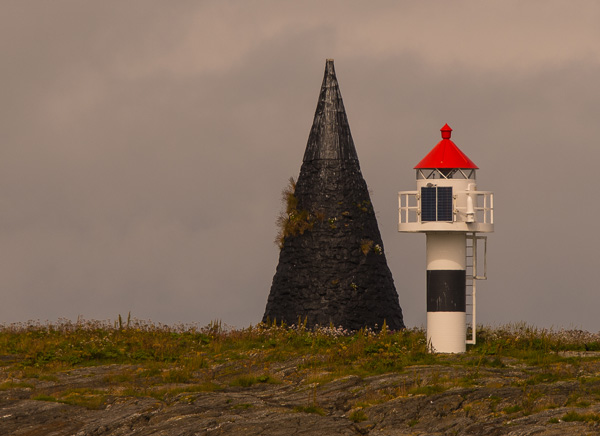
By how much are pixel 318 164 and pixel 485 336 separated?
759cm

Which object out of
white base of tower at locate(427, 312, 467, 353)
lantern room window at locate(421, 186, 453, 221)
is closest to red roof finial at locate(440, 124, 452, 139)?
lantern room window at locate(421, 186, 453, 221)

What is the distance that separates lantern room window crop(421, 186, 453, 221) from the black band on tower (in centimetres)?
150

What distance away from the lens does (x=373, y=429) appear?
19.4 metres

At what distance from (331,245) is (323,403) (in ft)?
31.8

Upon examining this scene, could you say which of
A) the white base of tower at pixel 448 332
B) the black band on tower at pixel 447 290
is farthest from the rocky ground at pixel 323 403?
the black band on tower at pixel 447 290

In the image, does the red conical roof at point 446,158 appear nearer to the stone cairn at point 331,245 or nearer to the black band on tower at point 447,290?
the black band on tower at point 447,290

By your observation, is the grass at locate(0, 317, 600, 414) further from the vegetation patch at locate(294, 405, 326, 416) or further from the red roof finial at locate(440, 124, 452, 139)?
the red roof finial at locate(440, 124, 452, 139)

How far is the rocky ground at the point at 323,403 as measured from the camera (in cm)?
1914

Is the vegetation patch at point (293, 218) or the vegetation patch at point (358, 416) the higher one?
the vegetation patch at point (293, 218)

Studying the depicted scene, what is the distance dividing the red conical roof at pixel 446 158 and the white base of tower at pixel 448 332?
4.10 metres

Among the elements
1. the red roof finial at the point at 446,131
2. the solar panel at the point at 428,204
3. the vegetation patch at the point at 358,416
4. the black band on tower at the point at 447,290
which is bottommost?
the vegetation patch at the point at 358,416

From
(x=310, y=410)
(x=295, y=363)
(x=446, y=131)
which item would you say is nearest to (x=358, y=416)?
(x=310, y=410)

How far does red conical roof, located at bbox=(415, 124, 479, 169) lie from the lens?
87.8 ft

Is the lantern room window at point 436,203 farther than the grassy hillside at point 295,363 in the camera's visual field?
Yes
